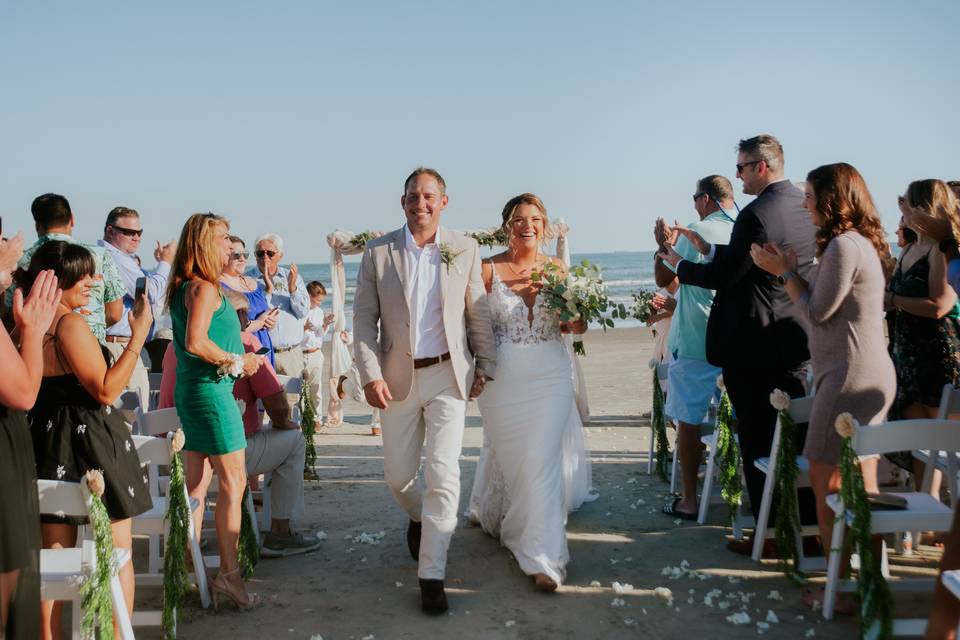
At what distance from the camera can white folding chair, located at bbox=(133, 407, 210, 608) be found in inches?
175

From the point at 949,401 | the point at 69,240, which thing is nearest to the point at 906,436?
the point at 949,401

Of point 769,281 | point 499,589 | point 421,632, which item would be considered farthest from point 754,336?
point 421,632

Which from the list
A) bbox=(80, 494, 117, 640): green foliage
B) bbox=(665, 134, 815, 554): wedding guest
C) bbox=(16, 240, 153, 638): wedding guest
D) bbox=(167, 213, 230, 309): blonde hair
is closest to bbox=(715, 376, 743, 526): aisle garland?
bbox=(665, 134, 815, 554): wedding guest

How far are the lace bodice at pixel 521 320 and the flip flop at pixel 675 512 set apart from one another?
2076 mm

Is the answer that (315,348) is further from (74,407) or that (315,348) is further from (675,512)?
(74,407)

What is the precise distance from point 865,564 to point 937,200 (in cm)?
294

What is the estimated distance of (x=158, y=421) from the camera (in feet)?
17.2

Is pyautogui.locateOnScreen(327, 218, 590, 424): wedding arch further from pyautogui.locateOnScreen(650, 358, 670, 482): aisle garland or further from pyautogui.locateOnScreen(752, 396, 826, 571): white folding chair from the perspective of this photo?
pyautogui.locateOnScreen(752, 396, 826, 571): white folding chair

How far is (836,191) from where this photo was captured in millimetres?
4434

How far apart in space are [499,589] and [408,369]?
5.01ft

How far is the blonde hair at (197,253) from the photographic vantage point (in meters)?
4.78

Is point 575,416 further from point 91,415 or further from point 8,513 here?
point 8,513

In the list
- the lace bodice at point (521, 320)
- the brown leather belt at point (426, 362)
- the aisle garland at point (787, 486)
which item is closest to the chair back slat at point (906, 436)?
the aisle garland at point (787, 486)

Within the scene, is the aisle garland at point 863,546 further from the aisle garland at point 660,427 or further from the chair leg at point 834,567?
the aisle garland at point 660,427
